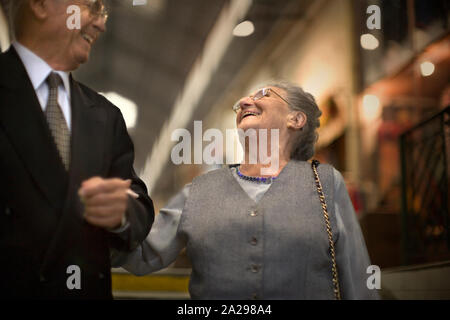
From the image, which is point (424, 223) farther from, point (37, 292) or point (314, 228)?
point (37, 292)

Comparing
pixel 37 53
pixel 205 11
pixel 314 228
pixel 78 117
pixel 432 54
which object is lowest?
pixel 314 228

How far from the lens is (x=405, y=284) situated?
9.14 feet

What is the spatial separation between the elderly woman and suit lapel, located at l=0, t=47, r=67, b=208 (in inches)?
17.6

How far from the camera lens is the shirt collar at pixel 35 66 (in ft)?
4.78

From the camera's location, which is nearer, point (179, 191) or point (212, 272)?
point (212, 272)

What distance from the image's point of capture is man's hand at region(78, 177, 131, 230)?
1285 mm

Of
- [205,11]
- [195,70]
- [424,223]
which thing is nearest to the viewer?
[205,11]

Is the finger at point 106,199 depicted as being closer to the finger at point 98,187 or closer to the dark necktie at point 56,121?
the finger at point 98,187

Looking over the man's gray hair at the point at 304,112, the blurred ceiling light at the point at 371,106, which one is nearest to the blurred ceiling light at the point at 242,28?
the man's gray hair at the point at 304,112

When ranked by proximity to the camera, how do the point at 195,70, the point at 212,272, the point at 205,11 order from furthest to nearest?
1. the point at 195,70
2. the point at 205,11
3. the point at 212,272

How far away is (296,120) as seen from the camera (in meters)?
1.99

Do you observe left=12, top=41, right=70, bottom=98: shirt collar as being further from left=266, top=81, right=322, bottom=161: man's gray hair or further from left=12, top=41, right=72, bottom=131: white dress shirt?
left=266, top=81, right=322, bottom=161: man's gray hair
